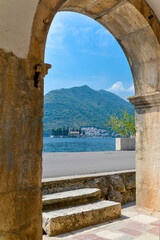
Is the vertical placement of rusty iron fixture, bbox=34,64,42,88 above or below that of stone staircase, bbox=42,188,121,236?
above

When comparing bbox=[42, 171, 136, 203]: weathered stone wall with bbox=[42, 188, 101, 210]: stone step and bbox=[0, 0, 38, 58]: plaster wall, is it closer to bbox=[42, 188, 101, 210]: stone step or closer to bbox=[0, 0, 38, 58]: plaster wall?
bbox=[42, 188, 101, 210]: stone step

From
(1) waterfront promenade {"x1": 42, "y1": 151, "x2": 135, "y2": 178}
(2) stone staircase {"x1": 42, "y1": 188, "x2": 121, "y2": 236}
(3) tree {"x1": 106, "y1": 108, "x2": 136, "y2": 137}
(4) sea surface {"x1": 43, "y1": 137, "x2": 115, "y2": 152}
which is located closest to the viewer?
(2) stone staircase {"x1": 42, "y1": 188, "x2": 121, "y2": 236}

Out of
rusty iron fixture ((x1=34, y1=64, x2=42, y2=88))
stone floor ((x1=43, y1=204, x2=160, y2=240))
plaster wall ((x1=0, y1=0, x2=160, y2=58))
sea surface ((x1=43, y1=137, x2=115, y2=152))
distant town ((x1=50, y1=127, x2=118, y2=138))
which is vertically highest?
distant town ((x1=50, y1=127, x2=118, y2=138))

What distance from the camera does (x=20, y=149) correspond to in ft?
6.33

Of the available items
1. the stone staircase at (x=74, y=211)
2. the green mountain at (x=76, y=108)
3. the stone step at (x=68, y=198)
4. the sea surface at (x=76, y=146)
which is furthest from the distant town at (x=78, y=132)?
the stone staircase at (x=74, y=211)

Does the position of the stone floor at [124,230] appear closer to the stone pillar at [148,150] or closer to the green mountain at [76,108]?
the stone pillar at [148,150]

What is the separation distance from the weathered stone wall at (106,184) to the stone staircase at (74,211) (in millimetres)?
183

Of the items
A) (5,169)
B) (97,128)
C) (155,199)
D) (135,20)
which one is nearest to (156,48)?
(135,20)

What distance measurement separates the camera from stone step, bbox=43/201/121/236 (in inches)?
114

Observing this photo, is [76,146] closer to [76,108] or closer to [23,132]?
[23,132]

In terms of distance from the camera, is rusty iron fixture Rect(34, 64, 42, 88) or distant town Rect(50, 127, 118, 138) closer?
rusty iron fixture Rect(34, 64, 42, 88)

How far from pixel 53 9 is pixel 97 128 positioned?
461 feet

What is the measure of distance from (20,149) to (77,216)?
1595 mm

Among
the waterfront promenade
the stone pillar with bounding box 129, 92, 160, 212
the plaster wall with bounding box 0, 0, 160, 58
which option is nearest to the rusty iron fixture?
the plaster wall with bounding box 0, 0, 160, 58
